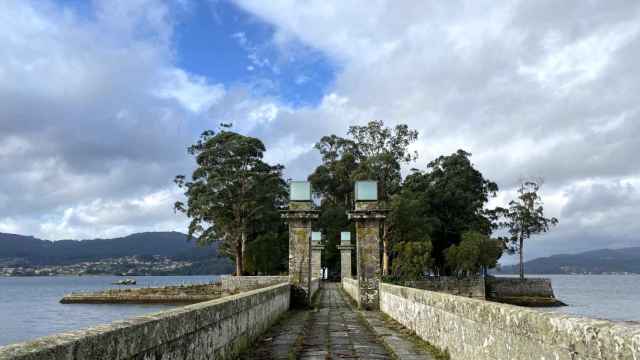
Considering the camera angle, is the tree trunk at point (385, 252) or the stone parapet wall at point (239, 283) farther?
the tree trunk at point (385, 252)

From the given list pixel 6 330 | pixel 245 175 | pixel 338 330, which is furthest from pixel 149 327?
pixel 245 175

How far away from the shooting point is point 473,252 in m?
47.2

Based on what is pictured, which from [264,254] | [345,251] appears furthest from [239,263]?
[345,251]

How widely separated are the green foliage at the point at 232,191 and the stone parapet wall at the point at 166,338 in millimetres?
39687

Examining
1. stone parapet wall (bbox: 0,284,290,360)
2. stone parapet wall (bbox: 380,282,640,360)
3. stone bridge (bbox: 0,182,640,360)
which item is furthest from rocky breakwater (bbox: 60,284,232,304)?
stone parapet wall (bbox: 380,282,640,360)

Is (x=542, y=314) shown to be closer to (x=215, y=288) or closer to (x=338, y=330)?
(x=338, y=330)

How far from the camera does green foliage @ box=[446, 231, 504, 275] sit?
156ft

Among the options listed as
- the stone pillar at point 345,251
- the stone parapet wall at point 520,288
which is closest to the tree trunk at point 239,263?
the stone pillar at point 345,251

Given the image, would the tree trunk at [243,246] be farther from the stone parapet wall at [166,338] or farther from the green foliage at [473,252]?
the stone parapet wall at [166,338]

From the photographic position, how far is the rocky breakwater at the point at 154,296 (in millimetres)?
51469

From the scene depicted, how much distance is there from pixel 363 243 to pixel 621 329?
14.1 m

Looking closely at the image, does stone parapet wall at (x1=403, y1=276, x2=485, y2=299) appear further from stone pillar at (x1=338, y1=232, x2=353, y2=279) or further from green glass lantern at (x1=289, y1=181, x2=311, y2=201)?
green glass lantern at (x1=289, y1=181, x2=311, y2=201)

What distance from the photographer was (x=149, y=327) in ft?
15.3

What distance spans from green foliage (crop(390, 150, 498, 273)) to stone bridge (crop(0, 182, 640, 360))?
36.1m
